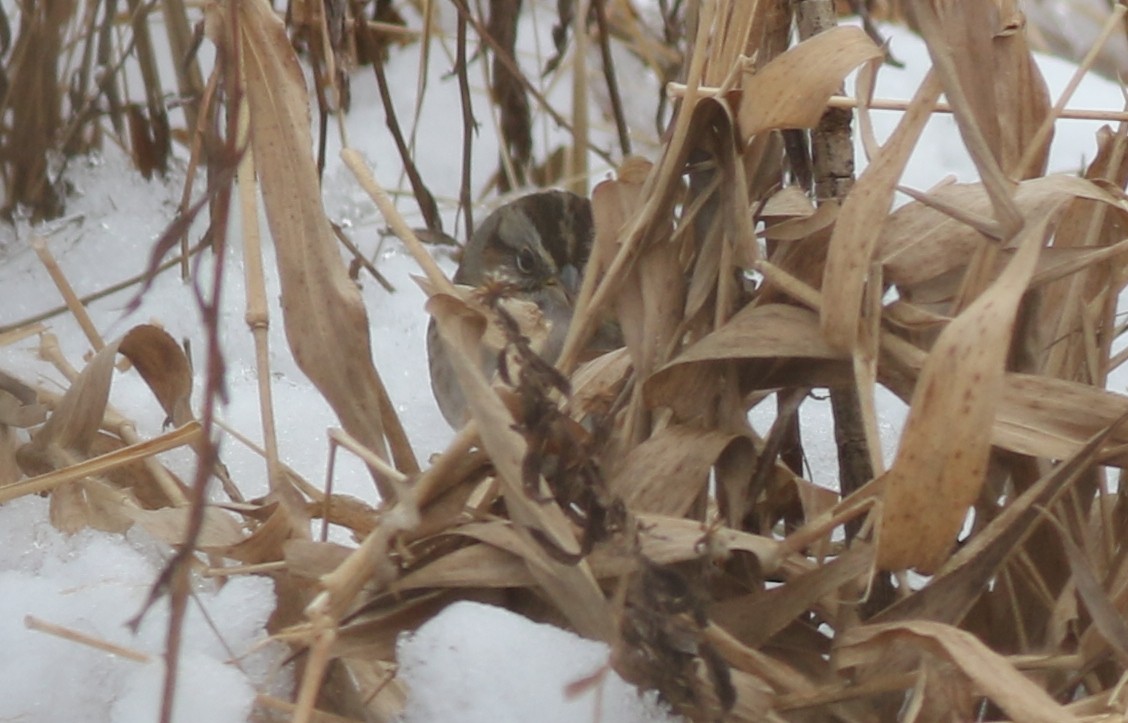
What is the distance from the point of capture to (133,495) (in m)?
1.09

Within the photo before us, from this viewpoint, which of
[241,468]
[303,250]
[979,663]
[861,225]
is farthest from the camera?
[241,468]

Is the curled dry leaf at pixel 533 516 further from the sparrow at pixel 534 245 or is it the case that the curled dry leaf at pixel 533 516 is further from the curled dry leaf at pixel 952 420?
the sparrow at pixel 534 245

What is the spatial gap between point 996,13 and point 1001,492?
301 mm

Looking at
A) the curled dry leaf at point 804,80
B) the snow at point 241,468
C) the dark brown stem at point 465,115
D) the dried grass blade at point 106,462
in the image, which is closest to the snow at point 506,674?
the snow at point 241,468

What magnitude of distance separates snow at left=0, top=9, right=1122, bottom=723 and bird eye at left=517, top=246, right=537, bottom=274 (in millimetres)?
111

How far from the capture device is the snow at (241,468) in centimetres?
84

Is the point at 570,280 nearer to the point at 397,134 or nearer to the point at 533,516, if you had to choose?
the point at 397,134

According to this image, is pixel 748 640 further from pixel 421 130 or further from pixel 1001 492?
pixel 421 130

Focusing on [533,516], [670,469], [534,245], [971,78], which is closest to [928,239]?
[971,78]

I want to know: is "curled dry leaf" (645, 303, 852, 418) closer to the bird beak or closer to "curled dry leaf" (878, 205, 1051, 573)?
"curled dry leaf" (878, 205, 1051, 573)

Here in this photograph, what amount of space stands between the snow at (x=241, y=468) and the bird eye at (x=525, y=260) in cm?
11

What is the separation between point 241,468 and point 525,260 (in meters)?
0.94

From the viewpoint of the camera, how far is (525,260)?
7.22ft

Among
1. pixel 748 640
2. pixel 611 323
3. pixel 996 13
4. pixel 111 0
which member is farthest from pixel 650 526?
pixel 111 0
